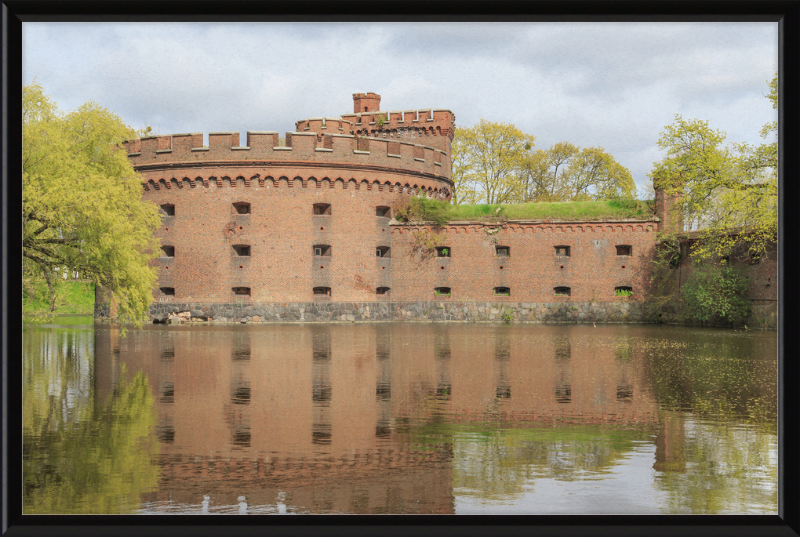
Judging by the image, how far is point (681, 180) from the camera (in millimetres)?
19703

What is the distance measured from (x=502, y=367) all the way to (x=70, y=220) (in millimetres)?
7280

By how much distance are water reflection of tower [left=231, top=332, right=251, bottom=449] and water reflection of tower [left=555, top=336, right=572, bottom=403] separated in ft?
11.1

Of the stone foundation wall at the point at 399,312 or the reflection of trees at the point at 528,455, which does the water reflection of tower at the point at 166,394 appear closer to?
the reflection of trees at the point at 528,455

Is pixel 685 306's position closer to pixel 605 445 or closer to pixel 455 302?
pixel 455 302

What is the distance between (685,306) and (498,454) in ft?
62.4

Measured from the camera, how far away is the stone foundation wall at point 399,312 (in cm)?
2275

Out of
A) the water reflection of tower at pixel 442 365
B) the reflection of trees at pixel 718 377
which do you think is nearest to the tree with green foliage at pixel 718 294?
the reflection of trees at pixel 718 377

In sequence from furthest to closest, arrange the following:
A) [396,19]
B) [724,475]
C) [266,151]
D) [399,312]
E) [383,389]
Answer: [399,312]
[266,151]
[383,389]
[724,475]
[396,19]

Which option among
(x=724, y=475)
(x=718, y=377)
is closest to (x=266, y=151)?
(x=718, y=377)

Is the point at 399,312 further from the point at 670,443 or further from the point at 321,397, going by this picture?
the point at 670,443

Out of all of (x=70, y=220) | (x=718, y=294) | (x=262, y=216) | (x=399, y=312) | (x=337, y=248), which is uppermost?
(x=262, y=216)

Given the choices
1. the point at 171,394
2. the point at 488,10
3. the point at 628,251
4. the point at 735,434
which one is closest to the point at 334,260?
the point at 628,251

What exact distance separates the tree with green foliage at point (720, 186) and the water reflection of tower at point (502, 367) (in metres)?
6.54

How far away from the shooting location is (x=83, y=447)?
5.05 meters
